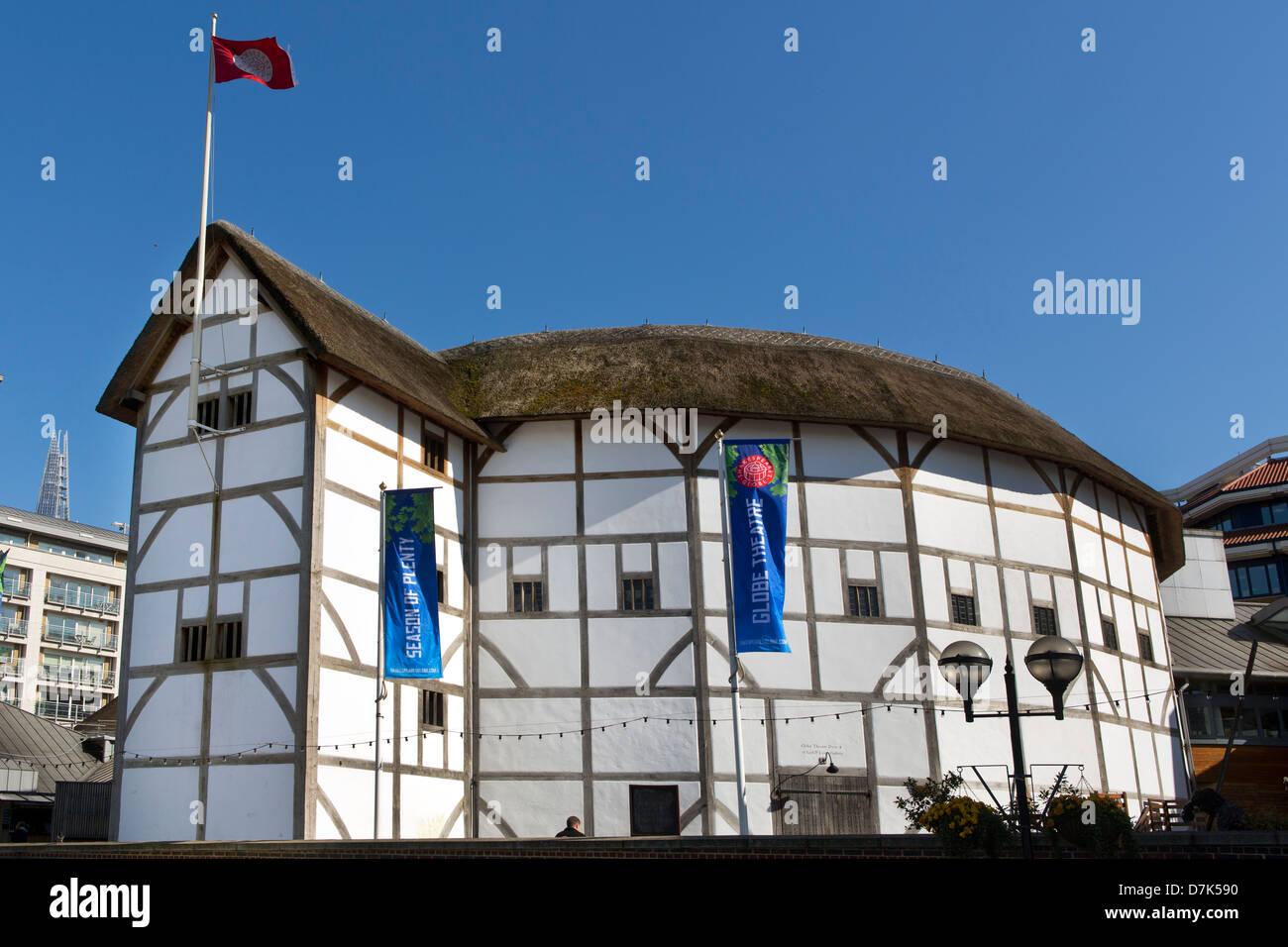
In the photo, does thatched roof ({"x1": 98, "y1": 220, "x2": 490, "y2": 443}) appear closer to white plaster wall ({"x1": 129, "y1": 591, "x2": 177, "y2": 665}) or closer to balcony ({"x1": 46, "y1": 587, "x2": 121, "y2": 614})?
white plaster wall ({"x1": 129, "y1": 591, "x2": 177, "y2": 665})

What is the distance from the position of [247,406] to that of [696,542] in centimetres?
988

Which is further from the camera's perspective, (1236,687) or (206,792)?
(1236,687)

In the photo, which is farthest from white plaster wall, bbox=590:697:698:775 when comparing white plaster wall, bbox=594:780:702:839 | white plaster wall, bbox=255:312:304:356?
white plaster wall, bbox=255:312:304:356

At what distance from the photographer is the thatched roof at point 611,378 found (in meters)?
25.5

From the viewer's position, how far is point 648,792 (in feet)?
83.3

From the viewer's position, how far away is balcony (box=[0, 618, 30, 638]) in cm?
7438

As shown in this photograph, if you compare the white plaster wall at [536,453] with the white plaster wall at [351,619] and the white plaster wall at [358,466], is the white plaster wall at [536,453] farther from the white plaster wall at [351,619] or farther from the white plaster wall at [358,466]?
the white plaster wall at [351,619]

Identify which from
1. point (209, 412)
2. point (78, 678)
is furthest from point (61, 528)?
point (209, 412)

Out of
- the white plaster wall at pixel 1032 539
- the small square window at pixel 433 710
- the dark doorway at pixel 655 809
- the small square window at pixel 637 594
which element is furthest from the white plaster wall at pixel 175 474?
the white plaster wall at pixel 1032 539

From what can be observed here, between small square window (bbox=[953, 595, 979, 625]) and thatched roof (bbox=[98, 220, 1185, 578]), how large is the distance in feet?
12.8

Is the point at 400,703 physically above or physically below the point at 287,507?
below

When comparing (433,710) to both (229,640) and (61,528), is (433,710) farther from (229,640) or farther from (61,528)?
(61,528)
